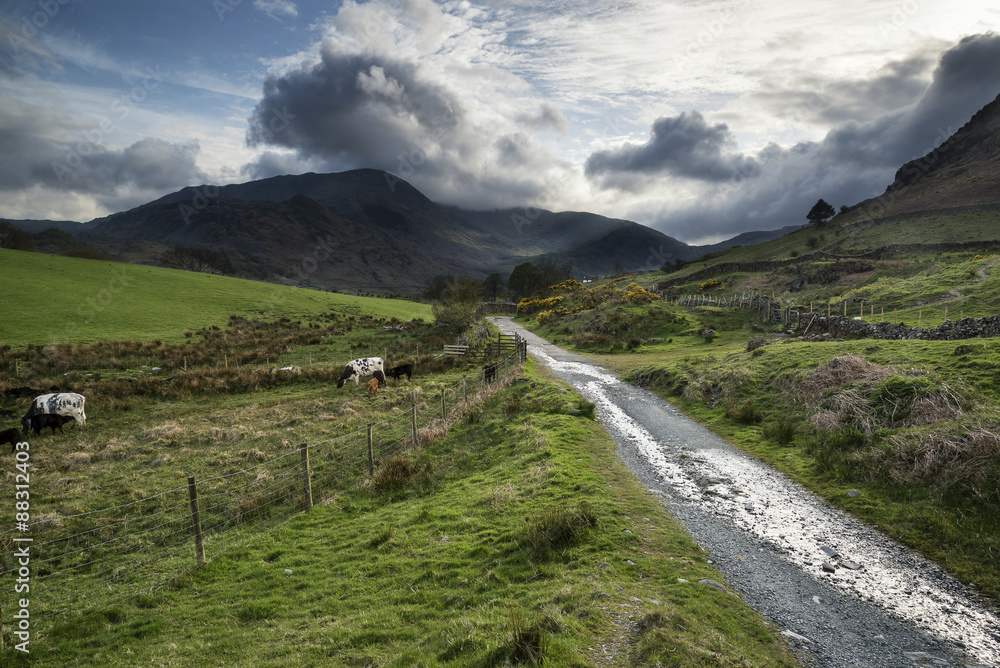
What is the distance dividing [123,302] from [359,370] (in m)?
38.2

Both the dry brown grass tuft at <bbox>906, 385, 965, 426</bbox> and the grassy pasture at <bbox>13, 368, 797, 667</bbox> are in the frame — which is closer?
the grassy pasture at <bbox>13, 368, 797, 667</bbox>

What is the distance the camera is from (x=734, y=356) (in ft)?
85.0

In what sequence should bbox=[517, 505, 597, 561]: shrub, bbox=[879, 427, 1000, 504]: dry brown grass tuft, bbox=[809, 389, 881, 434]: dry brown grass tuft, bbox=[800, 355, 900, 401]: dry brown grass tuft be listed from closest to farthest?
bbox=[517, 505, 597, 561]: shrub → bbox=[879, 427, 1000, 504]: dry brown grass tuft → bbox=[809, 389, 881, 434]: dry brown grass tuft → bbox=[800, 355, 900, 401]: dry brown grass tuft

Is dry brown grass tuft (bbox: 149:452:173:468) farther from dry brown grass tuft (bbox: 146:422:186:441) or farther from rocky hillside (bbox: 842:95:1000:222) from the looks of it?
rocky hillside (bbox: 842:95:1000:222)

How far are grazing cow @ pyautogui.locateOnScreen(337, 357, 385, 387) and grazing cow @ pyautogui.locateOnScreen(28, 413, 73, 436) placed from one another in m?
13.4

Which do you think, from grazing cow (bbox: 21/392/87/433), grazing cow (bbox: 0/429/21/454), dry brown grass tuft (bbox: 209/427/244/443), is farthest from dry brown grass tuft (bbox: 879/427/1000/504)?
grazing cow (bbox: 21/392/87/433)

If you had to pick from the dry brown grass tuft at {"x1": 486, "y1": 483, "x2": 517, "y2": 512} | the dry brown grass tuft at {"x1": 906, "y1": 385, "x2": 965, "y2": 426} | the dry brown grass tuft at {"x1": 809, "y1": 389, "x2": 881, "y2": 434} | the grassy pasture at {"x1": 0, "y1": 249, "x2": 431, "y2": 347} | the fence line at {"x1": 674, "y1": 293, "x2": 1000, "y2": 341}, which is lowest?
the dry brown grass tuft at {"x1": 486, "y1": 483, "x2": 517, "y2": 512}

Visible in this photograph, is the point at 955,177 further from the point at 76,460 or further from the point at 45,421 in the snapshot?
the point at 45,421

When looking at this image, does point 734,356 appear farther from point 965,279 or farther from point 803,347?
point 965,279

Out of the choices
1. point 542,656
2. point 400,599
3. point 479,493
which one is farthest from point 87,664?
point 479,493

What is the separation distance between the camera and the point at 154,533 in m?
11.1

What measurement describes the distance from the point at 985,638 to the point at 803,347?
18724mm

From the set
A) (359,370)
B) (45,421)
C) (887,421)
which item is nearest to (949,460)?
(887,421)

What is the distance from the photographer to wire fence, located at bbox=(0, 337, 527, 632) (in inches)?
333
